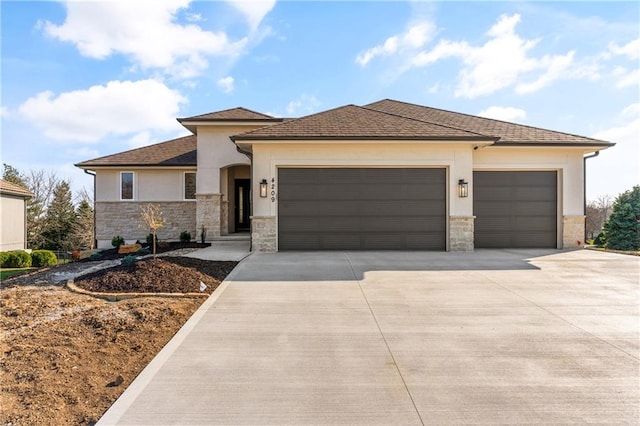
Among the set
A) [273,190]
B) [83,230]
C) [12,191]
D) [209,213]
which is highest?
[12,191]

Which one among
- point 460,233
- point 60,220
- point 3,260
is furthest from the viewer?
point 60,220

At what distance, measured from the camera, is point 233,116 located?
14.2 metres

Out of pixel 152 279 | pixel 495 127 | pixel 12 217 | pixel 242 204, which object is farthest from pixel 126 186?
pixel 495 127

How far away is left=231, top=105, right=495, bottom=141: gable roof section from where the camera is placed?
34.0 feet

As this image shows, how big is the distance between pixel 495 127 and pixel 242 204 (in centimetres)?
1192

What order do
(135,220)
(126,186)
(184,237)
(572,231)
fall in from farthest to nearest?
(126,186) < (135,220) < (184,237) < (572,231)

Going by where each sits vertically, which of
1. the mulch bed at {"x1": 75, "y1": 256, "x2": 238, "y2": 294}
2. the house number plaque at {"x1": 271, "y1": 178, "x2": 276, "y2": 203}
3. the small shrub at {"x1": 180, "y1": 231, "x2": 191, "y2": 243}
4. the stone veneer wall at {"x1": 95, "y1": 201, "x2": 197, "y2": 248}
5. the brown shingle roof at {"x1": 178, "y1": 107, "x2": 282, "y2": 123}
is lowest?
the mulch bed at {"x1": 75, "y1": 256, "x2": 238, "y2": 294}

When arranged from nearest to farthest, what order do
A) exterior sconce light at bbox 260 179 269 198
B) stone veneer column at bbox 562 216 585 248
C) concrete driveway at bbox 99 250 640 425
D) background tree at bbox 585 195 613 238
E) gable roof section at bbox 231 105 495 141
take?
concrete driveway at bbox 99 250 640 425
gable roof section at bbox 231 105 495 141
exterior sconce light at bbox 260 179 269 198
stone veneer column at bbox 562 216 585 248
background tree at bbox 585 195 613 238

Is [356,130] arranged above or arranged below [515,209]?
above

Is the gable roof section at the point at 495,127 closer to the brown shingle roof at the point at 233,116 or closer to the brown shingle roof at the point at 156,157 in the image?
the brown shingle roof at the point at 233,116

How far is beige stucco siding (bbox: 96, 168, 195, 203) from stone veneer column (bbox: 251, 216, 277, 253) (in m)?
6.66

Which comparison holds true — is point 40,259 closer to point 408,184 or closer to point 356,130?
point 356,130

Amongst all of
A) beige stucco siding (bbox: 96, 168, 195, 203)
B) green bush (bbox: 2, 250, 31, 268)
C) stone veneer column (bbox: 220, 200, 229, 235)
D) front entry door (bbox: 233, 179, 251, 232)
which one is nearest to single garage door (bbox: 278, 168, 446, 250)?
stone veneer column (bbox: 220, 200, 229, 235)

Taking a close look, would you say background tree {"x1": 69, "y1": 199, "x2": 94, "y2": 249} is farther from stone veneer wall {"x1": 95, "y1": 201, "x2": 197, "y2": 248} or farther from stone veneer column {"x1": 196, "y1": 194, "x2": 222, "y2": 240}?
stone veneer column {"x1": 196, "y1": 194, "x2": 222, "y2": 240}
